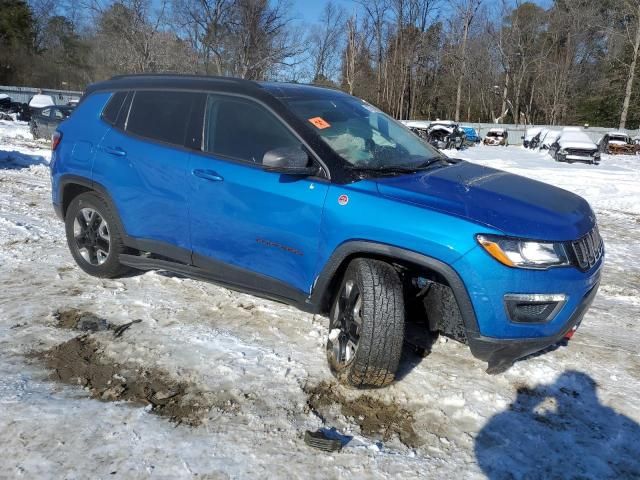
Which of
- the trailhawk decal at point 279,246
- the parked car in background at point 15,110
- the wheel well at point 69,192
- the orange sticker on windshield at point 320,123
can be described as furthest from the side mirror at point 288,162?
the parked car in background at point 15,110

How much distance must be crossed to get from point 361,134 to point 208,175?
1.14 metres

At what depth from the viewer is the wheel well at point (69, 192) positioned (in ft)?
15.8

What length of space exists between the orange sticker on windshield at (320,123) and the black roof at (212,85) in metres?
0.31

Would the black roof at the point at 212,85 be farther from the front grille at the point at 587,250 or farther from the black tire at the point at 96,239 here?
the front grille at the point at 587,250

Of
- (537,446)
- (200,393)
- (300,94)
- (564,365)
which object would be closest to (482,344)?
(537,446)

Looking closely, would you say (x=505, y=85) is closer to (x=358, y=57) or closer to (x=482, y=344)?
(x=358, y=57)

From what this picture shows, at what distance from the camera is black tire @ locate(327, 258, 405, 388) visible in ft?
10.0

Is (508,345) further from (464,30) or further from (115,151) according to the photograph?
(464,30)

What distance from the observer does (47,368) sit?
3.30m

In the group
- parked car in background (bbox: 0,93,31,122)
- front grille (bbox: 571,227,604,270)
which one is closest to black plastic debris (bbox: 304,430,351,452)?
front grille (bbox: 571,227,604,270)

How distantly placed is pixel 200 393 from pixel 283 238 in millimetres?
1062

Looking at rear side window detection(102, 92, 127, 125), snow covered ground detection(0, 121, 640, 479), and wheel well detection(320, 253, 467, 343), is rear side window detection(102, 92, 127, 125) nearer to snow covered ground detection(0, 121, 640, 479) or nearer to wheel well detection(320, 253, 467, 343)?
snow covered ground detection(0, 121, 640, 479)

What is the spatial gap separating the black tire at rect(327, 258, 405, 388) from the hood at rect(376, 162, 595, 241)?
0.47 meters

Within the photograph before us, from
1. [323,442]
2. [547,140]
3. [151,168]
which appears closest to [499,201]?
[323,442]
